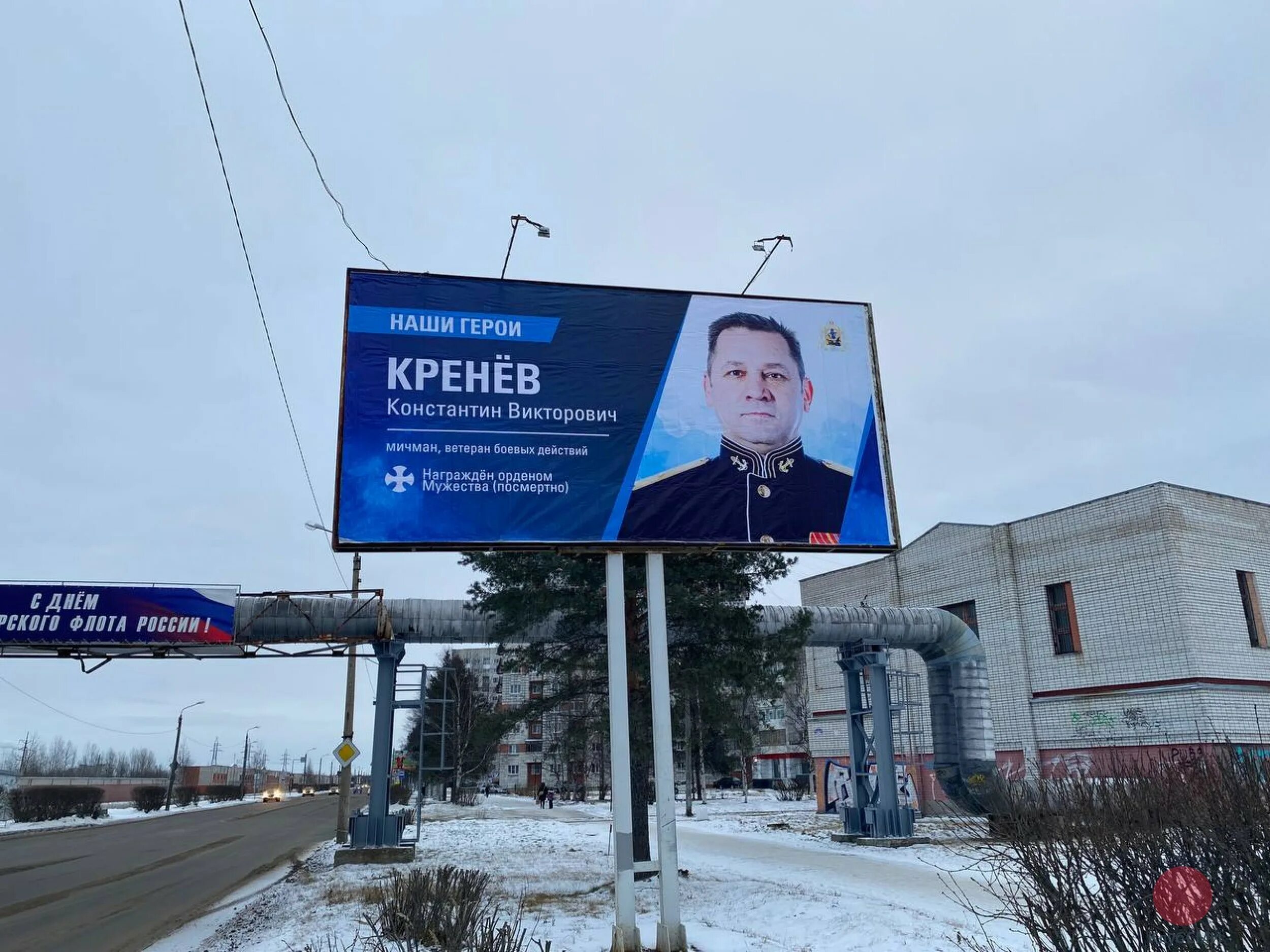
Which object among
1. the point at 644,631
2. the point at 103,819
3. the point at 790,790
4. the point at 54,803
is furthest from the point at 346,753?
the point at 790,790

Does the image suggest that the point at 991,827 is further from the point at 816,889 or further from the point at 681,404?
the point at 816,889

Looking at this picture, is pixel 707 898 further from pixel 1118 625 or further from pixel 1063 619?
pixel 1063 619

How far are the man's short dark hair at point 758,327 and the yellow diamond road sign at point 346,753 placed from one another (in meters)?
17.4

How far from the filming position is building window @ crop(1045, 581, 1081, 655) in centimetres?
2656

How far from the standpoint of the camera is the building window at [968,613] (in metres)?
29.7

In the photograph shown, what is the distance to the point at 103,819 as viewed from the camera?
47906 millimetres

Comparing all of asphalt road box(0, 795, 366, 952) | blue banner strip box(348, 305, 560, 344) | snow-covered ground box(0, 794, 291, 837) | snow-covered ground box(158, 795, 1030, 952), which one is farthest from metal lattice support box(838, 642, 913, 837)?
snow-covered ground box(0, 794, 291, 837)

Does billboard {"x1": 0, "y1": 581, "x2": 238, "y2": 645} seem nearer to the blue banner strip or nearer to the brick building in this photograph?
the blue banner strip

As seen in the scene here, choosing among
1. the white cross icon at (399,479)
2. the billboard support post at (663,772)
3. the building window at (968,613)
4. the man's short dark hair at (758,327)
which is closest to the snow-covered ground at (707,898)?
the billboard support post at (663,772)

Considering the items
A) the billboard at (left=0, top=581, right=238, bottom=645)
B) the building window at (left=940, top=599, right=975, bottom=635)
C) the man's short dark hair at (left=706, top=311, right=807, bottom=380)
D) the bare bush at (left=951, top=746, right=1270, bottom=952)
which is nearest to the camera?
the bare bush at (left=951, top=746, right=1270, bottom=952)

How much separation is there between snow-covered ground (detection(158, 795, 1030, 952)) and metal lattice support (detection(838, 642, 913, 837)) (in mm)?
958

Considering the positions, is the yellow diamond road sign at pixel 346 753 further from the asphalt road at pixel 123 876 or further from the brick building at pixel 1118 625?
the brick building at pixel 1118 625

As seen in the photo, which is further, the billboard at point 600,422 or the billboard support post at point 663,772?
the billboard at point 600,422

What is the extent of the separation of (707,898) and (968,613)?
1945cm
